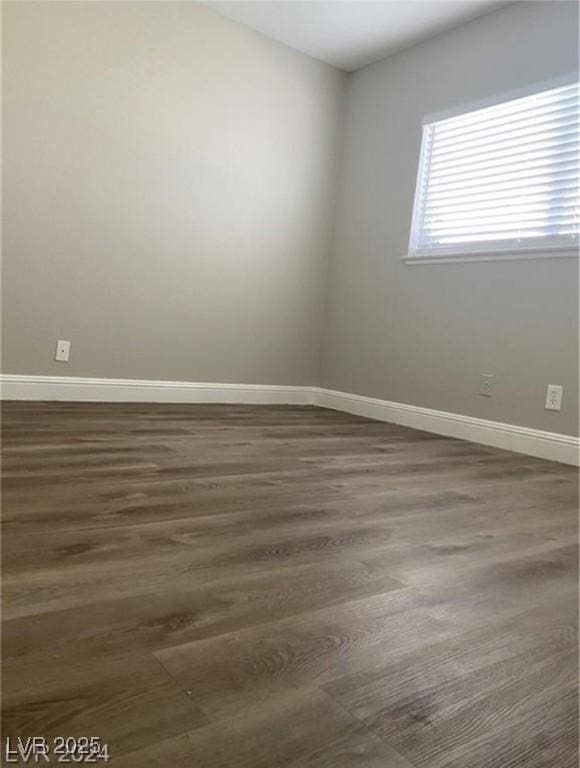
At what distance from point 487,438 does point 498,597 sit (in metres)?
2.19

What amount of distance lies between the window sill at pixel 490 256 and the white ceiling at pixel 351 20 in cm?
129

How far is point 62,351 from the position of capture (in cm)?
335

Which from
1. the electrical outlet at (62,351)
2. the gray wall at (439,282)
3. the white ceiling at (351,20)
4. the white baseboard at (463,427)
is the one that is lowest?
the white baseboard at (463,427)

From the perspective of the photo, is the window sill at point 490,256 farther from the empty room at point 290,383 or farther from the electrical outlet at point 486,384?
the electrical outlet at point 486,384

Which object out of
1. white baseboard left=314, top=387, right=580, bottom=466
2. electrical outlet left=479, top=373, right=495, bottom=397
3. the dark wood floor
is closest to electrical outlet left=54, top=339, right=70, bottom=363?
the dark wood floor

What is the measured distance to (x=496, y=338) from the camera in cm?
332

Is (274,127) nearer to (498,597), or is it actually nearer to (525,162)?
(525,162)

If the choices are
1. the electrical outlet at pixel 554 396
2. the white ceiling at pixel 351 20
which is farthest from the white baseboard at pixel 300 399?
the white ceiling at pixel 351 20

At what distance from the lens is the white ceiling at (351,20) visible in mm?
3430

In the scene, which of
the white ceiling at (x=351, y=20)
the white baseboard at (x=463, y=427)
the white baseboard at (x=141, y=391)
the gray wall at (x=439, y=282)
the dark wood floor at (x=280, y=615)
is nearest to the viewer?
the dark wood floor at (x=280, y=615)

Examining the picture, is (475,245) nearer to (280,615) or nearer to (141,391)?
(141,391)

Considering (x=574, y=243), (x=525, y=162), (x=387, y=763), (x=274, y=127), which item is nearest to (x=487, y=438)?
(x=574, y=243)

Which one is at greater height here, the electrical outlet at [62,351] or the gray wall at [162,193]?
the gray wall at [162,193]

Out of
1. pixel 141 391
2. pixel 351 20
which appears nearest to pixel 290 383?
pixel 141 391
